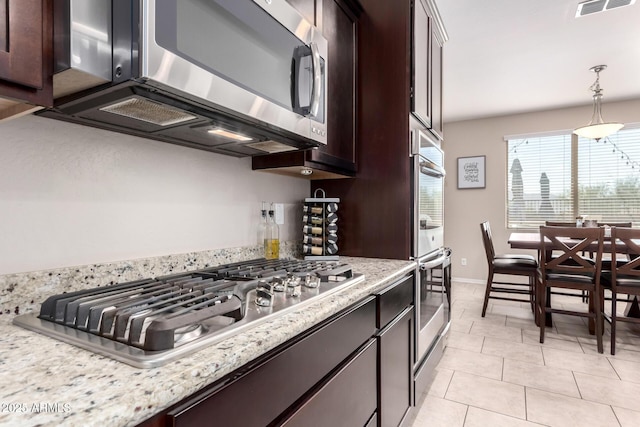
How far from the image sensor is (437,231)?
2.28m

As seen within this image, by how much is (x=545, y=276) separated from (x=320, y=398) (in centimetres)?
287

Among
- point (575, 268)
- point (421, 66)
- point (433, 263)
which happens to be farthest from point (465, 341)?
point (421, 66)

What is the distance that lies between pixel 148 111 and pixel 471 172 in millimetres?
5249

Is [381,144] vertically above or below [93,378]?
above

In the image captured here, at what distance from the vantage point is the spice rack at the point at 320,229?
1860 millimetres

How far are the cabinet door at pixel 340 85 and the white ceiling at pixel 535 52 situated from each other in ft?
3.63

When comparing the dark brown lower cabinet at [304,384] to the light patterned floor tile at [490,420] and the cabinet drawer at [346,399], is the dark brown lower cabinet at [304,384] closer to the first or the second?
the cabinet drawer at [346,399]

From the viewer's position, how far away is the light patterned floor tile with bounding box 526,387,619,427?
1814 mm

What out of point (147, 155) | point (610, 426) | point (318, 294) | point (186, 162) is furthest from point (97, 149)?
point (610, 426)

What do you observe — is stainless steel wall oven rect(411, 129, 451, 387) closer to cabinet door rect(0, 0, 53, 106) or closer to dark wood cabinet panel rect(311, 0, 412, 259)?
dark wood cabinet panel rect(311, 0, 412, 259)

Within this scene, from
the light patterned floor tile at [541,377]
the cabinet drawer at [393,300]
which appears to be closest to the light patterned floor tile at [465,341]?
the light patterned floor tile at [541,377]

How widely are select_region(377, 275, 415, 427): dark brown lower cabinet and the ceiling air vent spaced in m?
2.39

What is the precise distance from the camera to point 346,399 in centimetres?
104

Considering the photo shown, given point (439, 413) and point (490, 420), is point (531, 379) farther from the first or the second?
point (439, 413)
